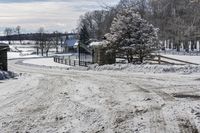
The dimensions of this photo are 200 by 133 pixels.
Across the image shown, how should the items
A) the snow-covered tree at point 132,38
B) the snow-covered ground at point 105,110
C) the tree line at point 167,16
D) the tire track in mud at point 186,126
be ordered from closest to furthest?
1. the tire track in mud at point 186,126
2. the snow-covered ground at point 105,110
3. the snow-covered tree at point 132,38
4. the tree line at point 167,16

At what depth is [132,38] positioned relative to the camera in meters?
33.9

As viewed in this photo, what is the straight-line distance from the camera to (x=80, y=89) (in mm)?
17031

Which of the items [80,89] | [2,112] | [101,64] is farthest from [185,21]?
[2,112]

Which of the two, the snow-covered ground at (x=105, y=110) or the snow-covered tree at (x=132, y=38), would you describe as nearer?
the snow-covered ground at (x=105, y=110)

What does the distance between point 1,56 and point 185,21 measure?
5788 centimetres

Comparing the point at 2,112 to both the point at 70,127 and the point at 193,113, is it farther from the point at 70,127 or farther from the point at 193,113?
the point at 193,113

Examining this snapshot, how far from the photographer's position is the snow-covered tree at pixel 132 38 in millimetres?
33812

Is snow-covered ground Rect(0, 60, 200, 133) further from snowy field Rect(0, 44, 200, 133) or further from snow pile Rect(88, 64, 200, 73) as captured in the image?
snow pile Rect(88, 64, 200, 73)

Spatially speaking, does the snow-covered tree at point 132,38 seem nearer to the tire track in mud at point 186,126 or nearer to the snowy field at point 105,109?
the snowy field at point 105,109

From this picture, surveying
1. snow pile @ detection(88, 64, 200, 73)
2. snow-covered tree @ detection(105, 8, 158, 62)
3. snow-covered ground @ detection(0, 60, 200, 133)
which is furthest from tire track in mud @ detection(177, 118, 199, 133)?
snow-covered tree @ detection(105, 8, 158, 62)

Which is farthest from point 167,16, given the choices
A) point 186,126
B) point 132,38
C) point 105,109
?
point 186,126

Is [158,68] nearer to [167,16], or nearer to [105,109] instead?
[105,109]

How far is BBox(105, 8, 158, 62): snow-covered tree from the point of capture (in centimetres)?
3381

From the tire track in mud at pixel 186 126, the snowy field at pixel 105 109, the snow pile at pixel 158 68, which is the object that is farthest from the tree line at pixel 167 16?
the tire track in mud at pixel 186 126
